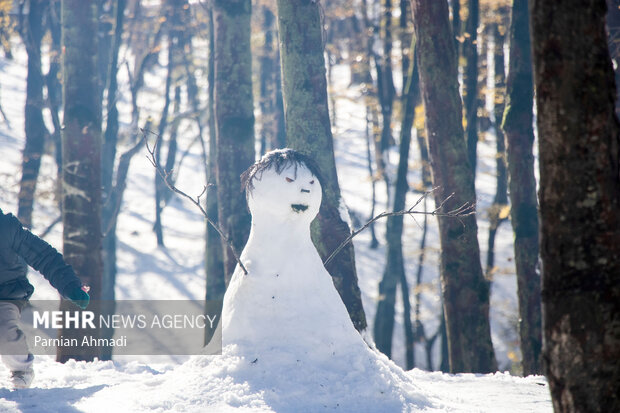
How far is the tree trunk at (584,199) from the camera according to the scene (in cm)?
247

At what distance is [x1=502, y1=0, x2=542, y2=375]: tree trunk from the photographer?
27.0 ft

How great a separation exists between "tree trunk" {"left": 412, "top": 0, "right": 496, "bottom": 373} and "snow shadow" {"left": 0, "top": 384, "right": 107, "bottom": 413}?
421 cm

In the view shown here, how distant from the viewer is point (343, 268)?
638cm

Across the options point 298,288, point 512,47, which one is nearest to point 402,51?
point 512,47

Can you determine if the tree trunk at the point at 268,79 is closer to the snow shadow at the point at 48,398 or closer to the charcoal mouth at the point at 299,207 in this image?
the charcoal mouth at the point at 299,207

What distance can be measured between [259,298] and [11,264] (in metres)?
2.08

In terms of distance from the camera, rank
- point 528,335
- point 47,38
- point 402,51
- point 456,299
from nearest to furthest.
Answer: point 456,299
point 528,335
point 402,51
point 47,38

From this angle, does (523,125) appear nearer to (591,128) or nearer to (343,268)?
(343,268)

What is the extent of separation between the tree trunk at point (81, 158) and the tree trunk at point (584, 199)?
596 cm

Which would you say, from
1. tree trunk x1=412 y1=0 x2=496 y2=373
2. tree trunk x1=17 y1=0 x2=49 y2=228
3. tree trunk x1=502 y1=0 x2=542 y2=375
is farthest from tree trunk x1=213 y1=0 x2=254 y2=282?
tree trunk x1=17 y1=0 x2=49 y2=228

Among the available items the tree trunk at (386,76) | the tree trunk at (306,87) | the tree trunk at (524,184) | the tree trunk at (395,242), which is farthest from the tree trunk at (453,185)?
the tree trunk at (386,76)

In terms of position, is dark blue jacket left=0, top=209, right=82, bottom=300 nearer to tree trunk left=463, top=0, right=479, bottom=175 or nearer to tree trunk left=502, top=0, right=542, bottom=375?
tree trunk left=502, top=0, right=542, bottom=375

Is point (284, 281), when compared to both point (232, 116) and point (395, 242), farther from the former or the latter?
point (395, 242)

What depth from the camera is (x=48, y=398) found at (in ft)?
14.6
